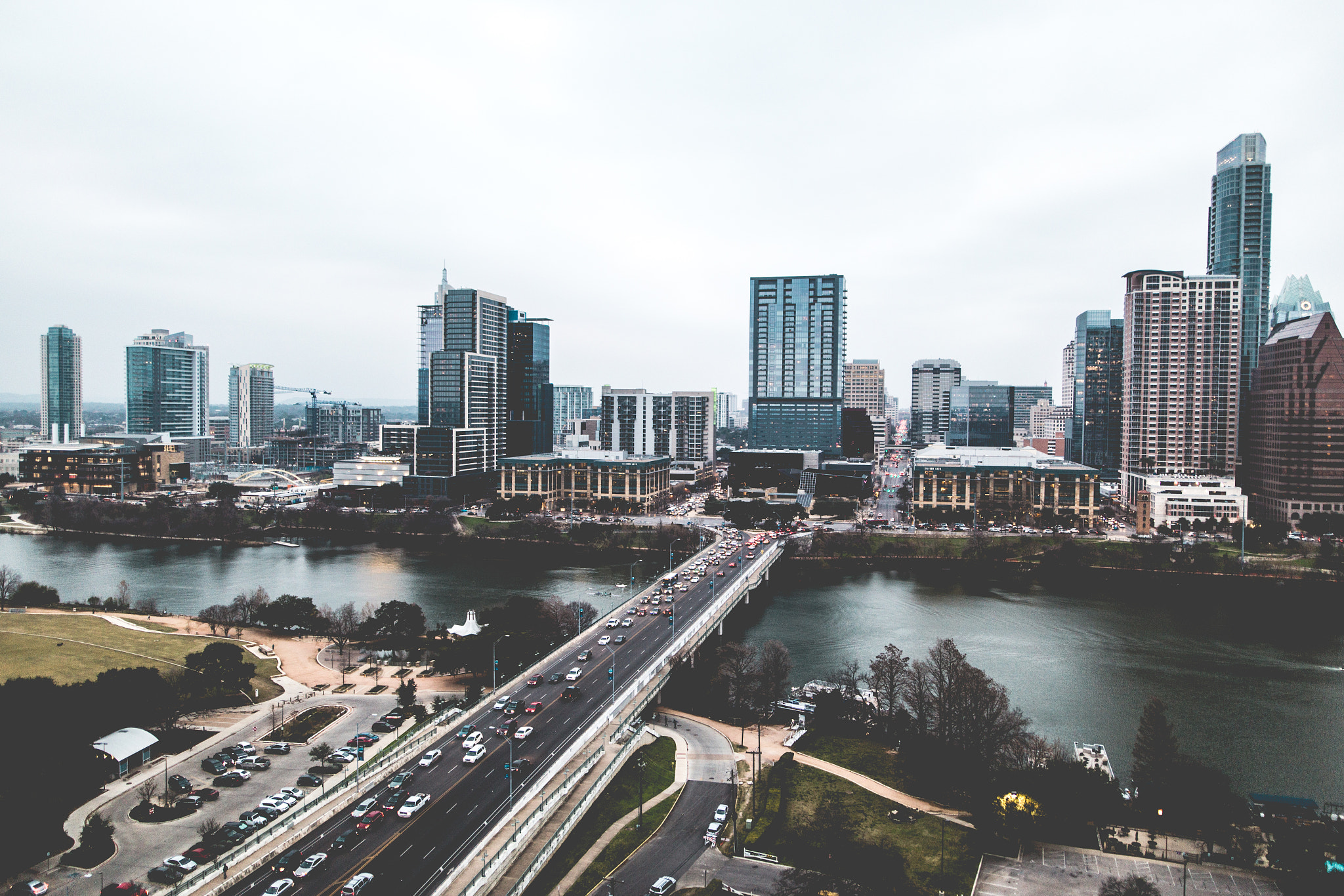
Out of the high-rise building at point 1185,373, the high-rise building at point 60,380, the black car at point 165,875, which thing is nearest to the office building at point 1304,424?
the high-rise building at point 1185,373

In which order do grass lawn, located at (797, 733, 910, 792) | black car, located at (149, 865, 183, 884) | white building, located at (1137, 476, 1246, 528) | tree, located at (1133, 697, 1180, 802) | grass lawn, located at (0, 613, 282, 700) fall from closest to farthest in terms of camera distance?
1. black car, located at (149, 865, 183, 884)
2. tree, located at (1133, 697, 1180, 802)
3. grass lawn, located at (797, 733, 910, 792)
4. grass lawn, located at (0, 613, 282, 700)
5. white building, located at (1137, 476, 1246, 528)

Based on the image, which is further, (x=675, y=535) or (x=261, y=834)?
(x=675, y=535)

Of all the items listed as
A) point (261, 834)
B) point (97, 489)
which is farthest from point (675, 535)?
point (97, 489)

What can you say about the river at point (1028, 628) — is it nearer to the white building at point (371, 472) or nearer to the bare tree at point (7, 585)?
the bare tree at point (7, 585)

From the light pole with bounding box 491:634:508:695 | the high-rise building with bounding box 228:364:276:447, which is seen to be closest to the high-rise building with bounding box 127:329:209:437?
the high-rise building with bounding box 228:364:276:447

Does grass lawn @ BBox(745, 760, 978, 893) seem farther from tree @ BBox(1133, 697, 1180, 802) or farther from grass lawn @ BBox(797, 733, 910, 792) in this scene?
tree @ BBox(1133, 697, 1180, 802)

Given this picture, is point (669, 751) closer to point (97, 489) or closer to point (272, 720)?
point (272, 720)
